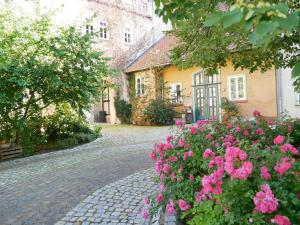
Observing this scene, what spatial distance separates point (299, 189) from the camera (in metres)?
2.78

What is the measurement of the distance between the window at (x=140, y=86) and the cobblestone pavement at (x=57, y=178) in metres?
12.1

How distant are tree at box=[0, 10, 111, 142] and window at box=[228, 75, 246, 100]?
9.22 meters

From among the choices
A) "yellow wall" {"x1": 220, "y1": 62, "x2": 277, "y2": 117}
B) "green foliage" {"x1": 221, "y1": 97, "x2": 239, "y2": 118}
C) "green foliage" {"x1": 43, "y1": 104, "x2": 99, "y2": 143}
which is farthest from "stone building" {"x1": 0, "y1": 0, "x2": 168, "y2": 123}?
"yellow wall" {"x1": 220, "y1": 62, "x2": 277, "y2": 117}

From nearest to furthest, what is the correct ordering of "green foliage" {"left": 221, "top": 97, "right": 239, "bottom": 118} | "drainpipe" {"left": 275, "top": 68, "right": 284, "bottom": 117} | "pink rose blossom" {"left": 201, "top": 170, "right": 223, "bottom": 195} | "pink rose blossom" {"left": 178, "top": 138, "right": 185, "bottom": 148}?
"pink rose blossom" {"left": 201, "top": 170, "right": 223, "bottom": 195}
"pink rose blossom" {"left": 178, "top": 138, "right": 185, "bottom": 148}
"drainpipe" {"left": 275, "top": 68, "right": 284, "bottom": 117}
"green foliage" {"left": 221, "top": 97, "right": 239, "bottom": 118}

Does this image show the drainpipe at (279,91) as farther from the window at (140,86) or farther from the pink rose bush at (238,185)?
the pink rose bush at (238,185)

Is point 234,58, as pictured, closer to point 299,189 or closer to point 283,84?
point 299,189

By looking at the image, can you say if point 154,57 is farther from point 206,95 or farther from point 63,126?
point 63,126

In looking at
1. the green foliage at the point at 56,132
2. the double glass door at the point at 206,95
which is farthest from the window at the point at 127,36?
the green foliage at the point at 56,132

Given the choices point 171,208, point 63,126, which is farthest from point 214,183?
point 63,126

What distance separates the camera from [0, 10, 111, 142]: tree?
10.7 meters

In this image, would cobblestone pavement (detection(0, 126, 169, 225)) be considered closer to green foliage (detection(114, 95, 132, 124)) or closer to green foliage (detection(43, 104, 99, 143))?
green foliage (detection(43, 104, 99, 143))

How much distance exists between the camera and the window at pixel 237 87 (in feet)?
61.2

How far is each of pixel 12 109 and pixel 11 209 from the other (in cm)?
642

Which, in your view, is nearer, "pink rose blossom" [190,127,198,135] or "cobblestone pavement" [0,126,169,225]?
"pink rose blossom" [190,127,198,135]
